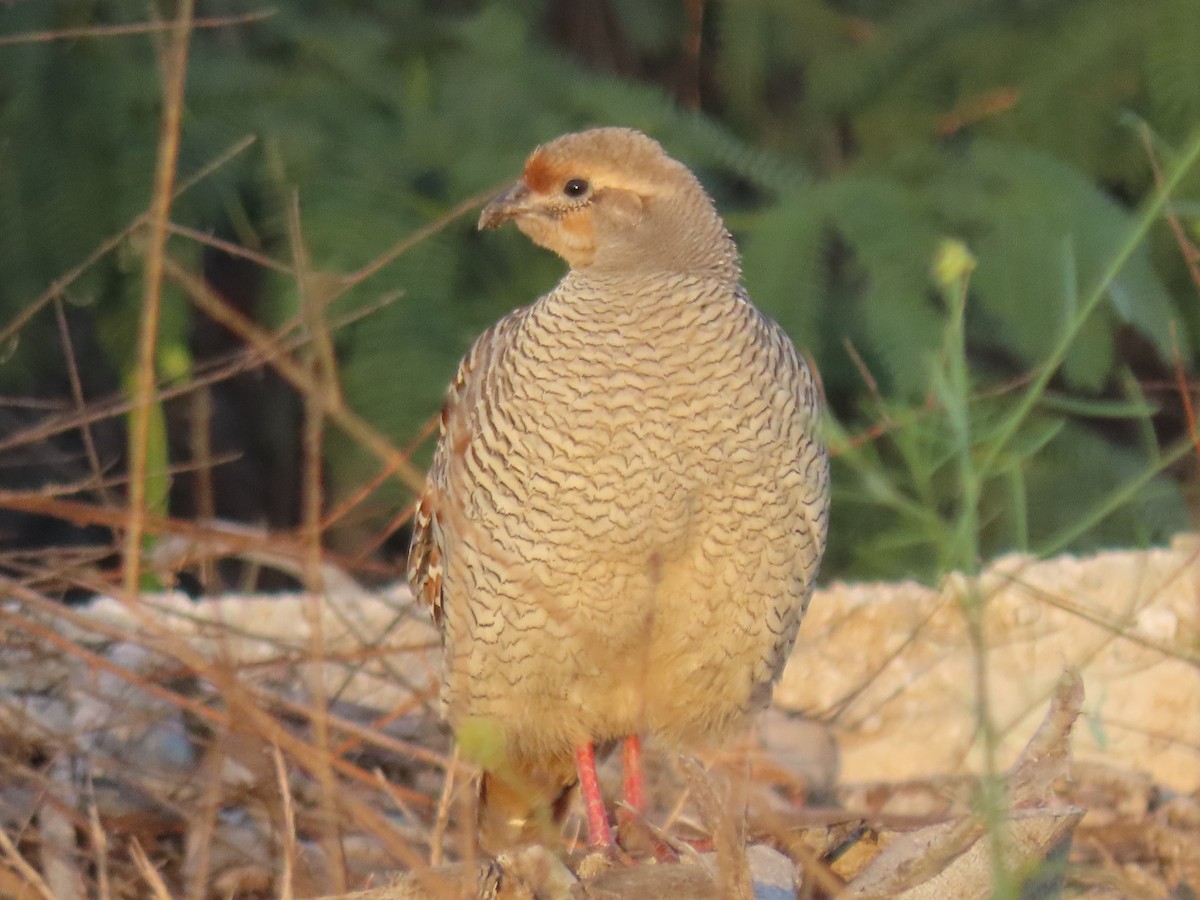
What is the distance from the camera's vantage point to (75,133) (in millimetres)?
4547

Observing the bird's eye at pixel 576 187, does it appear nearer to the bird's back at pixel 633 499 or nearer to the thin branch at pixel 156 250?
the bird's back at pixel 633 499

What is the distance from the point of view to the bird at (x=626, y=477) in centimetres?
310

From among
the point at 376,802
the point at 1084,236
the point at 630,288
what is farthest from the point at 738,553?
the point at 1084,236

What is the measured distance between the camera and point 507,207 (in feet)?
10.7

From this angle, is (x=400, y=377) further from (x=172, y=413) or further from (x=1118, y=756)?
(x=1118, y=756)

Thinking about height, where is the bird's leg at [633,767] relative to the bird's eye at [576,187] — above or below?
below

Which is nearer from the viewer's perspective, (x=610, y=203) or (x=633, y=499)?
(x=633, y=499)

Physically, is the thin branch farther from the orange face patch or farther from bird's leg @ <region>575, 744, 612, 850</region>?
bird's leg @ <region>575, 744, 612, 850</region>

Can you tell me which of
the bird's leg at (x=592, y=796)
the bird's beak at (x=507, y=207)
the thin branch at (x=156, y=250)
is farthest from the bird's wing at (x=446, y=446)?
the thin branch at (x=156, y=250)

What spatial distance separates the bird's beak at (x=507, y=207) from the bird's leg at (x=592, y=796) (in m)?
1.05

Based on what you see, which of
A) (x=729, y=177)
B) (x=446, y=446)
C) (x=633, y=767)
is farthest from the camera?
(x=729, y=177)

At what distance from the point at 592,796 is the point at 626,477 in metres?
0.78

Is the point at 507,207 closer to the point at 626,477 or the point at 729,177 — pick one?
the point at 626,477

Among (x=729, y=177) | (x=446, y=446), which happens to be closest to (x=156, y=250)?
(x=446, y=446)
